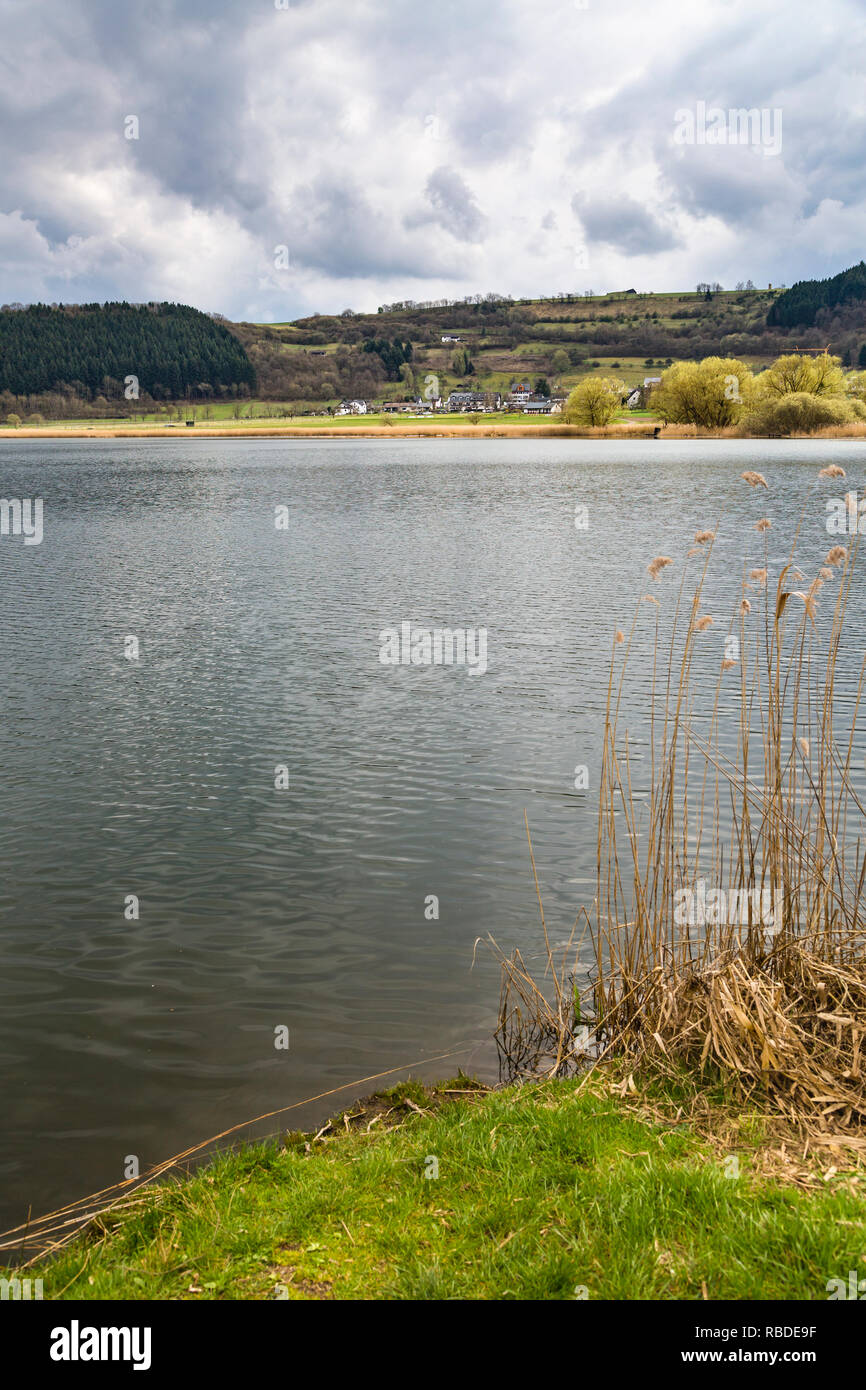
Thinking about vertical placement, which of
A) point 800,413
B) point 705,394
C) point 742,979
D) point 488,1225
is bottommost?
point 488,1225

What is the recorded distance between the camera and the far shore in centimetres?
10944

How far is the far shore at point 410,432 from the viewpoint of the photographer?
4309 inches

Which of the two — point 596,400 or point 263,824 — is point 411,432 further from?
point 263,824

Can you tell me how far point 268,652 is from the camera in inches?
736

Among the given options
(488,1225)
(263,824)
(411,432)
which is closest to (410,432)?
(411,432)

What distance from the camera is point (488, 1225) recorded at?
444cm

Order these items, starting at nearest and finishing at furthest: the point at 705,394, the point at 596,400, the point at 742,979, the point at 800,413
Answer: the point at 742,979, the point at 800,413, the point at 705,394, the point at 596,400

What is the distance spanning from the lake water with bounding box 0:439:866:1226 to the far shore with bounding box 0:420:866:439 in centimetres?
8605

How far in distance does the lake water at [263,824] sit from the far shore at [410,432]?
3388 inches

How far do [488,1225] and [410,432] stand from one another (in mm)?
150582

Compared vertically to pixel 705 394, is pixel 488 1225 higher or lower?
lower

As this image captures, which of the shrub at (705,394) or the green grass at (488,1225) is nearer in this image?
the green grass at (488,1225)

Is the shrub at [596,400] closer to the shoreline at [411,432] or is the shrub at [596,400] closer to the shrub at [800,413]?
the shoreline at [411,432]

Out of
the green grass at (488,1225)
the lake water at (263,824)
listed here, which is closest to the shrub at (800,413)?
the lake water at (263,824)
